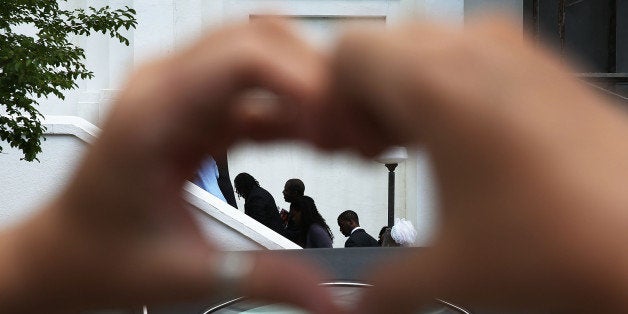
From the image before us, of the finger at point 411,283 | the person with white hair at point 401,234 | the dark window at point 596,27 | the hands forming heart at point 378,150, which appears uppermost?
the dark window at point 596,27

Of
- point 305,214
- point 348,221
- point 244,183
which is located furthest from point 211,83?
point 348,221

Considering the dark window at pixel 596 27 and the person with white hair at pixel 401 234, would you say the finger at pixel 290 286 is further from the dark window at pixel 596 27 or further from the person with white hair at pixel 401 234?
the dark window at pixel 596 27

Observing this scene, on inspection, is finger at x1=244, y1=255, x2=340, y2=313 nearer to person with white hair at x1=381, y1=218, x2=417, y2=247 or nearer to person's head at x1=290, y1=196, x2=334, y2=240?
person's head at x1=290, y1=196, x2=334, y2=240

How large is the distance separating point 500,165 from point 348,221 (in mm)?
6517

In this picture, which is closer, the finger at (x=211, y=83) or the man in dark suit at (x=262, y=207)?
the finger at (x=211, y=83)

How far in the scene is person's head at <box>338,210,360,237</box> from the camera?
6.88 metres

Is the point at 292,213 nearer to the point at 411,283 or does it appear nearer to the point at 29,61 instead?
the point at 29,61

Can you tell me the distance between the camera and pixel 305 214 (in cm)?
575

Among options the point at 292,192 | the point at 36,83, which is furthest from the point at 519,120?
the point at 292,192

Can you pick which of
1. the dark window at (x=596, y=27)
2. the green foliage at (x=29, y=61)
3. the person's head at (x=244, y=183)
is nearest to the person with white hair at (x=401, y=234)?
the person's head at (x=244, y=183)

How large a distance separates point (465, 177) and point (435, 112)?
0.03 meters

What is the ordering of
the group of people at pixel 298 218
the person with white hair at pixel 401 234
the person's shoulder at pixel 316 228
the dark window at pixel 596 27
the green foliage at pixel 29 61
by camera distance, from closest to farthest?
the green foliage at pixel 29 61 → the person's shoulder at pixel 316 228 → the group of people at pixel 298 218 → the person with white hair at pixel 401 234 → the dark window at pixel 596 27

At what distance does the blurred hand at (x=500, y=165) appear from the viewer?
433mm

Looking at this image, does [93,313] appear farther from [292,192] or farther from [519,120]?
[292,192]
